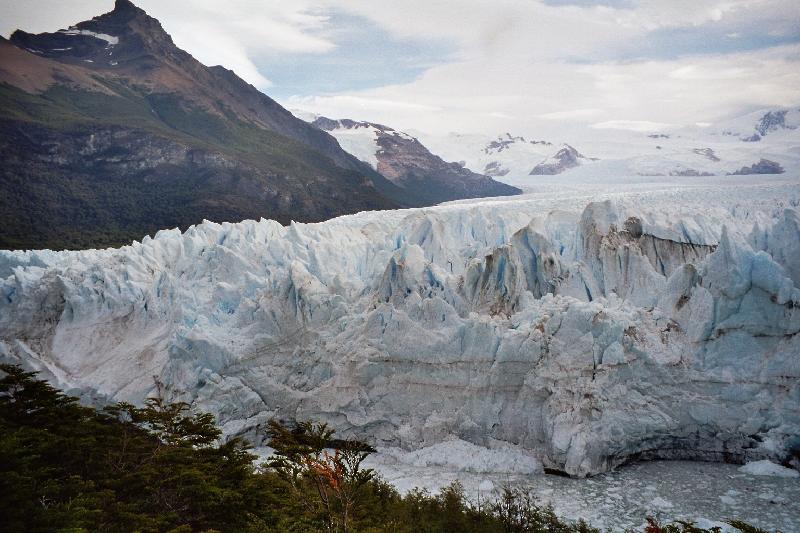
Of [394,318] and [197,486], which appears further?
[394,318]

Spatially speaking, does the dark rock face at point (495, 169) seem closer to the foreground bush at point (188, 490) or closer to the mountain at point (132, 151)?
the mountain at point (132, 151)

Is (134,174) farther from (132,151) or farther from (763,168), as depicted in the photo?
(763,168)

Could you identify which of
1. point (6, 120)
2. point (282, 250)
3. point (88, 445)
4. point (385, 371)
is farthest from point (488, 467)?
point (6, 120)

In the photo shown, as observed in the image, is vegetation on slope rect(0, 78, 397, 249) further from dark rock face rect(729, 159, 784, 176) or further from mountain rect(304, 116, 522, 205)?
dark rock face rect(729, 159, 784, 176)

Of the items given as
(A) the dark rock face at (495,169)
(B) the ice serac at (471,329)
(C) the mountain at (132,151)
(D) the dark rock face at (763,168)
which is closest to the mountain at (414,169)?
(A) the dark rock face at (495,169)

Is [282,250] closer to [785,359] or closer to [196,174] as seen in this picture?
[785,359]

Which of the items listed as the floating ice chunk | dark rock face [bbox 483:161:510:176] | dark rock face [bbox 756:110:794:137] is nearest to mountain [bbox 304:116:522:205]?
dark rock face [bbox 483:161:510:176]
